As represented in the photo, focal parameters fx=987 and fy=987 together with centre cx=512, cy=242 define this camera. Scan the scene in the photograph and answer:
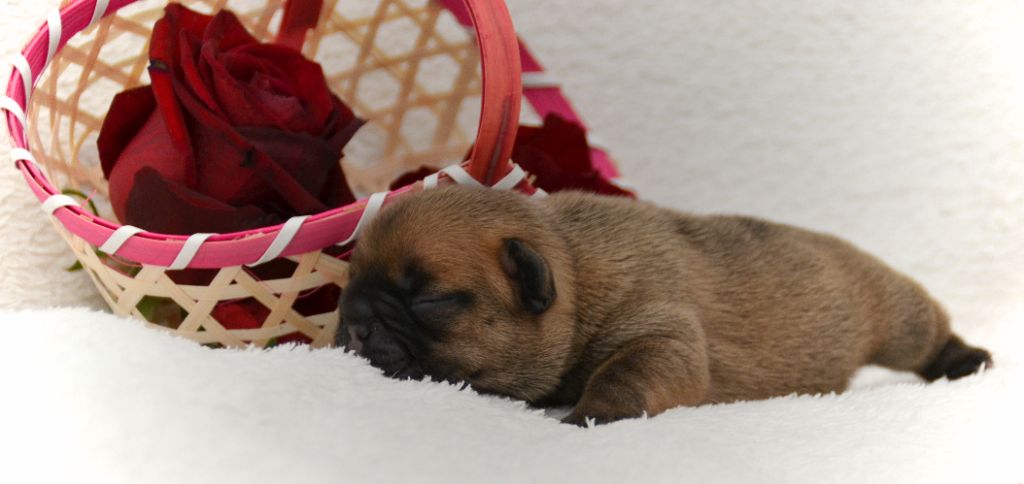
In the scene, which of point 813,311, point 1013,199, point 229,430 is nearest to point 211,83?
point 229,430

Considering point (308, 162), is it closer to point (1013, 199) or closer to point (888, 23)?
point (888, 23)

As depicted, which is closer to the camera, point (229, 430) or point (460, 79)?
point (229, 430)

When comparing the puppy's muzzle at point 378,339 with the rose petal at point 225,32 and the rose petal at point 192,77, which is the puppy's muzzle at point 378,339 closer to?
the rose petal at point 192,77

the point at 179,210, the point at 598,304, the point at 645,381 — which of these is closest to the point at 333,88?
the point at 179,210

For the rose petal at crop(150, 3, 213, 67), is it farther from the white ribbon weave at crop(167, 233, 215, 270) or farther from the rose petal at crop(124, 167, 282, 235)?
the white ribbon weave at crop(167, 233, 215, 270)

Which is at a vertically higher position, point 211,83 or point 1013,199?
point 211,83

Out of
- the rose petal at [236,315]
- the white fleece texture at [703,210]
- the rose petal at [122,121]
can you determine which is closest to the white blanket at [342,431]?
the white fleece texture at [703,210]
